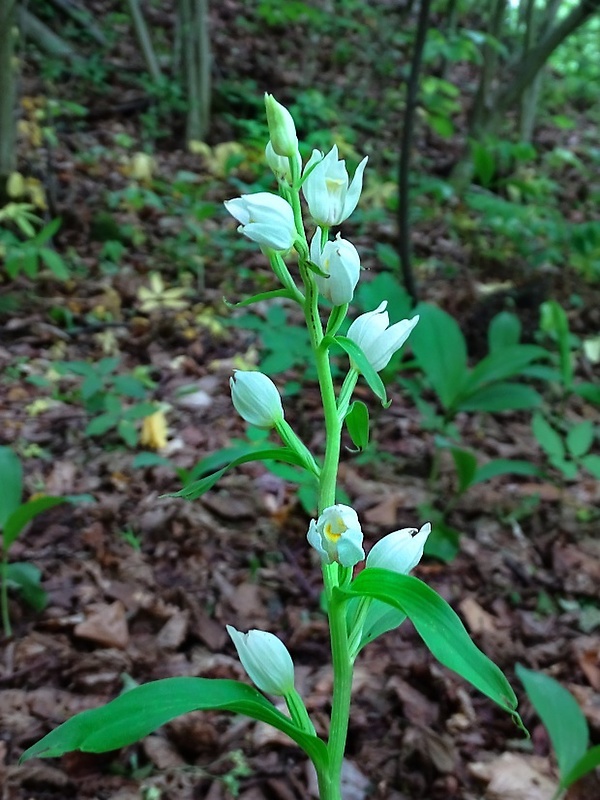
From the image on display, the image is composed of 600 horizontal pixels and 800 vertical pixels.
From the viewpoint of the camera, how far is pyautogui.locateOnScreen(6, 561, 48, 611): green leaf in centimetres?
180

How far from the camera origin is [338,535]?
0.88 meters

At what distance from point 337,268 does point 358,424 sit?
24 centimetres

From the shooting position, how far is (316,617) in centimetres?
Answer: 199

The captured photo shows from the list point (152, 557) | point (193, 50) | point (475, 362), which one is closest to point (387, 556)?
point (152, 557)

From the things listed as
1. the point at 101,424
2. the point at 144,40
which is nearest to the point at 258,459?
the point at 101,424

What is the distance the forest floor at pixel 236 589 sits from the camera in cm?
153

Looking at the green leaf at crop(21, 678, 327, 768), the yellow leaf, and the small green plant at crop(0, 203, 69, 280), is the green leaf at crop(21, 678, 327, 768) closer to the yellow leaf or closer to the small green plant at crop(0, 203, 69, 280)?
the yellow leaf

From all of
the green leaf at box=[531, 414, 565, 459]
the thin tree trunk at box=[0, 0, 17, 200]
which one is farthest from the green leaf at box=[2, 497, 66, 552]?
the thin tree trunk at box=[0, 0, 17, 200]

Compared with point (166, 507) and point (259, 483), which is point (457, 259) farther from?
point (166, 507)

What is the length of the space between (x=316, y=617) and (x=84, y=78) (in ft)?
19.0

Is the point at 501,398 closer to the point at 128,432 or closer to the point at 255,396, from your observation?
the point at 128,432

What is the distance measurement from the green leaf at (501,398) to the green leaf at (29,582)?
146cm

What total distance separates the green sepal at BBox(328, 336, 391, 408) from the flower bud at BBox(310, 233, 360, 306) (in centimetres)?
6

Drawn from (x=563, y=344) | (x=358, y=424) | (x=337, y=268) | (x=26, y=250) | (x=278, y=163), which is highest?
(x=278, y=163)
